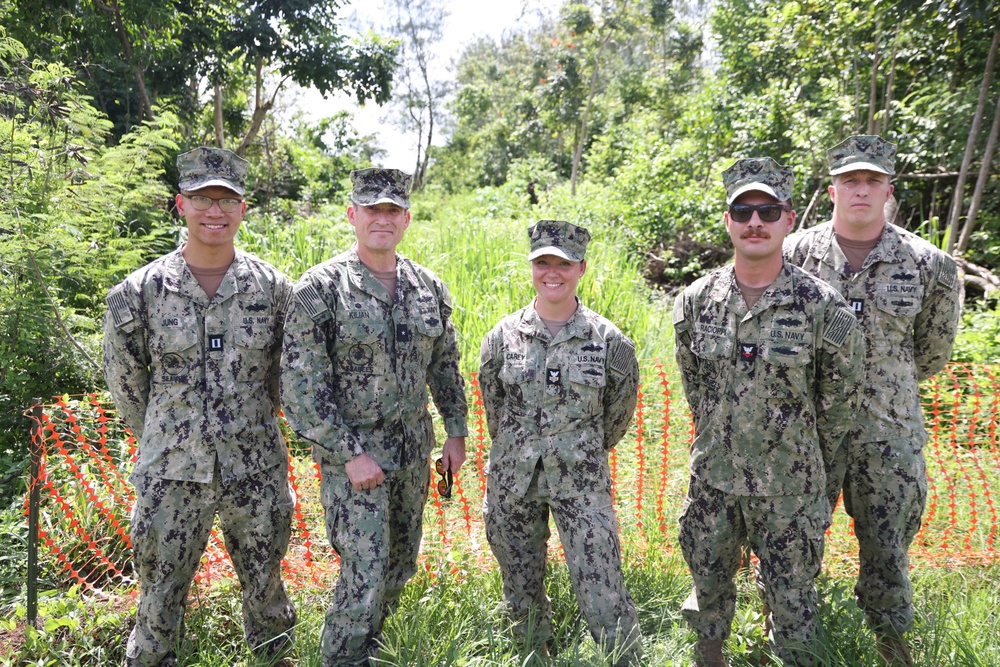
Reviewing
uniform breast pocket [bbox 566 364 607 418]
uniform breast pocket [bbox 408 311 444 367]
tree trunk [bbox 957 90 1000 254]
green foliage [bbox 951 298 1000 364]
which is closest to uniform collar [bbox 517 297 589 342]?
uniform breast pocket [bbox 566 364 607 418]

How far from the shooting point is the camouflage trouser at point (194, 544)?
8.58 ft

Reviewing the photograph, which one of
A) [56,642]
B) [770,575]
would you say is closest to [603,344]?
[770,575]

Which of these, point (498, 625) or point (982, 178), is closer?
point (498, 625)

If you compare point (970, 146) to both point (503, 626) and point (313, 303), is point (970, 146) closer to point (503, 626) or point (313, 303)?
point (503, 626)

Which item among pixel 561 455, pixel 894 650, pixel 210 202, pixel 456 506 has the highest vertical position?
pixel 210 202

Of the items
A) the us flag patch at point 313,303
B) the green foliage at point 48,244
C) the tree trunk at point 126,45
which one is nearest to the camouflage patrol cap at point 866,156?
the us flag patch at point 313,303

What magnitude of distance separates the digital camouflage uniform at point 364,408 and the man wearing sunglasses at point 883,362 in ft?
5.47

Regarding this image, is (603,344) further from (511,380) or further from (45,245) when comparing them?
(45,245)

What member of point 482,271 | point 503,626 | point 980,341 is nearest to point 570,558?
point 503,626

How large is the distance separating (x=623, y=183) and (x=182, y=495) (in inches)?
378

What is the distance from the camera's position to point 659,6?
13688 mm

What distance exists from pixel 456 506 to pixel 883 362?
8.67 feet

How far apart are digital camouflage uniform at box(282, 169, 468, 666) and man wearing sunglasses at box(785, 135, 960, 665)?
1.67 m

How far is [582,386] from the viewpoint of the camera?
2.75m
